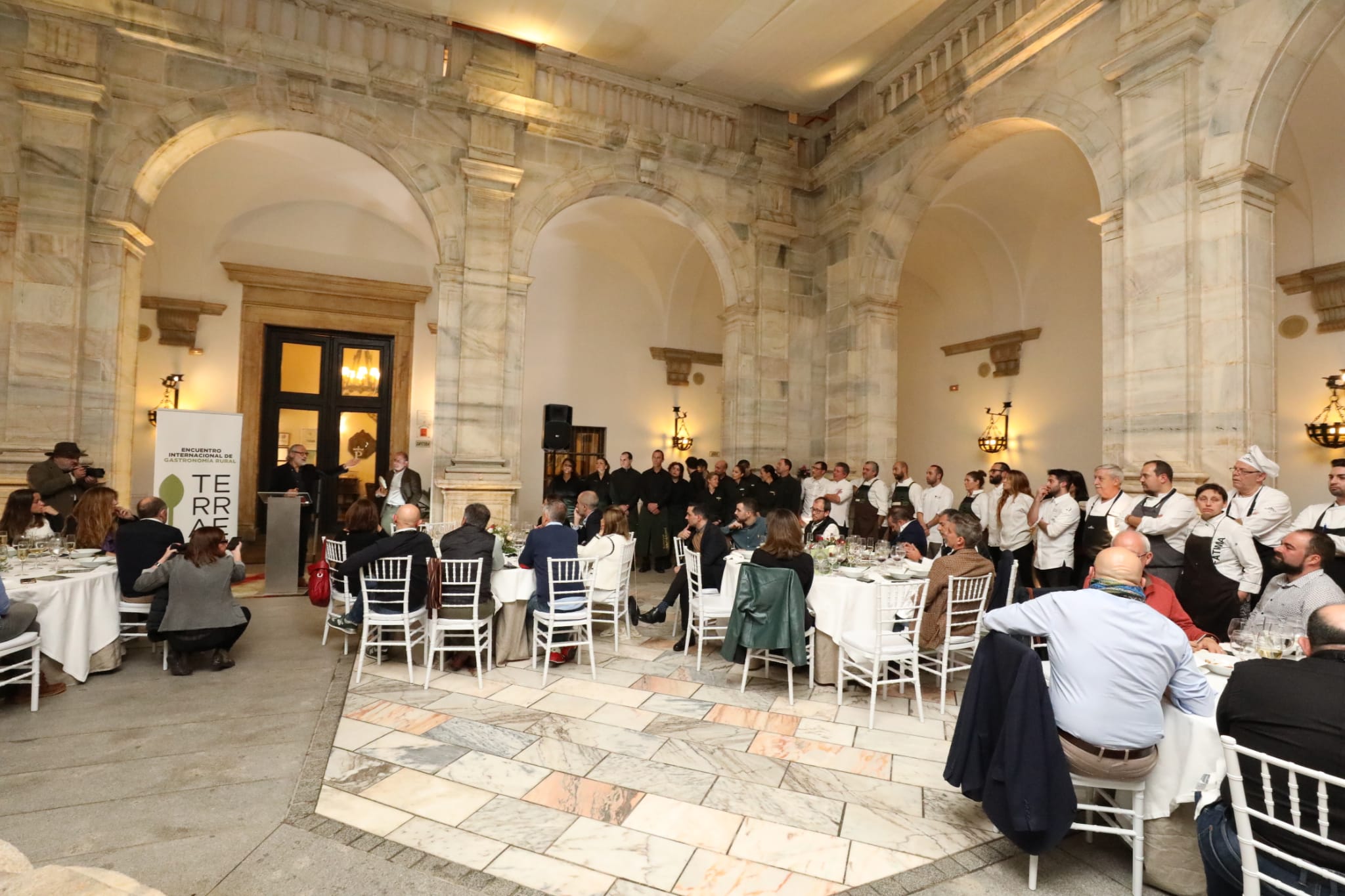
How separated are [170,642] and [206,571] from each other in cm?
54

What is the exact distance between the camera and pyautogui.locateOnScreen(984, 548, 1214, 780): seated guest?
2.30 m

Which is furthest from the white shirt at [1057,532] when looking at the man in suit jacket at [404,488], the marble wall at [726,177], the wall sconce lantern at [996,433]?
the man in suit jacket at [404,488]

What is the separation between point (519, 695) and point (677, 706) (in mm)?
1008

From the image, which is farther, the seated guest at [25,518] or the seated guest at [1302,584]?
the seated guest at [25,518]

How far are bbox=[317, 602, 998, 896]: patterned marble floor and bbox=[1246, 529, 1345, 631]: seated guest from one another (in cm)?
171

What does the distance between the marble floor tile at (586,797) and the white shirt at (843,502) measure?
586 cm

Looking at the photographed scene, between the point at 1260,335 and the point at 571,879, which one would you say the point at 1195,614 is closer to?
the point at 1260,335

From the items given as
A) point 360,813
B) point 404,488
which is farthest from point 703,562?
point 404,488

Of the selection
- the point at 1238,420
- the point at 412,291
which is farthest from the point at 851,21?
the point at 412,291

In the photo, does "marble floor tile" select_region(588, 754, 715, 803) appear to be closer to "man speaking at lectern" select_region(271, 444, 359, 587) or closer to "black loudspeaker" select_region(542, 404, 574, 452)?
"man speaking at lectern" select_region(271, 444, 359, 587)

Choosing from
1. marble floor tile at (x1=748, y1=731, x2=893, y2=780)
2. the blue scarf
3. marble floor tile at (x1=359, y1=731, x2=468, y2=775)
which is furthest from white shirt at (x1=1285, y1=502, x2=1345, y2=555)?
marble floor tile at (x1=359, y1=731, x2=468, y2=775)

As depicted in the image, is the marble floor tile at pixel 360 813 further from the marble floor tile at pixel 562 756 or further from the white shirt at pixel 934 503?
the white shirt at pixel 934 503

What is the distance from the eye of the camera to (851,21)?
7.85 meters

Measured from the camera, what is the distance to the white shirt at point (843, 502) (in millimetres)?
8516
